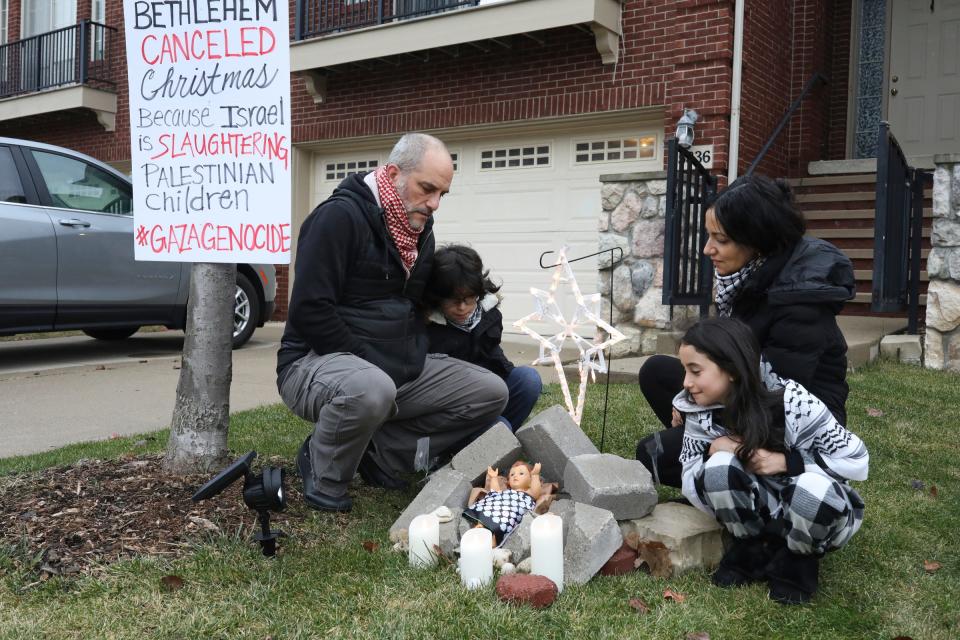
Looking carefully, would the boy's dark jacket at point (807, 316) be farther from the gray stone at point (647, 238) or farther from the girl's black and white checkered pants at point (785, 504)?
the gray stone at point (647, 238)

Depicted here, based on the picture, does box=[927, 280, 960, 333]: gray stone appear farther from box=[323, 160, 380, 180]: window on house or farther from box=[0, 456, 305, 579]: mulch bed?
box=[323, 160, 380, 180]: window on house

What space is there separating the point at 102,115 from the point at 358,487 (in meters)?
11.2

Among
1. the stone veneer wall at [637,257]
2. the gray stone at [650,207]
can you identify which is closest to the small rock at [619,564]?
the stone veneer wall at [637,257]

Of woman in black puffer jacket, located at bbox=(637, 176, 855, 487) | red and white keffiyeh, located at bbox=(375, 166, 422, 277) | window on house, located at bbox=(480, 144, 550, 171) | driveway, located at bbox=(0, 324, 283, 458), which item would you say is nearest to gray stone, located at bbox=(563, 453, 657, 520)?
woman in black puffer jacket, located at bbox=(637, 176, 855, 487)

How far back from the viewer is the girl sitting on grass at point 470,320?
11.3ft

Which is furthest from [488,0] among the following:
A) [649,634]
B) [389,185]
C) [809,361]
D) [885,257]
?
[649,634]

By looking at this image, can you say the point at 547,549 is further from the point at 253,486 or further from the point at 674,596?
the point at 253,486

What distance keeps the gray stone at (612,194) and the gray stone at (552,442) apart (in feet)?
14.6

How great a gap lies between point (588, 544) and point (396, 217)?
1.34 m

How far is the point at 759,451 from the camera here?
255cm

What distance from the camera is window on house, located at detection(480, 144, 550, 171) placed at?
9117 mm

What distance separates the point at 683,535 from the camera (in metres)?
2.68

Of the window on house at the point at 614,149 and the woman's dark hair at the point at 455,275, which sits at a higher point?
the window on house at the point at 614,149

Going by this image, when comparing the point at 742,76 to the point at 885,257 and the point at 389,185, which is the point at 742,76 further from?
the point at 389,185
